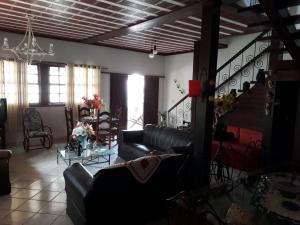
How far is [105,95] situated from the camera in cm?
725

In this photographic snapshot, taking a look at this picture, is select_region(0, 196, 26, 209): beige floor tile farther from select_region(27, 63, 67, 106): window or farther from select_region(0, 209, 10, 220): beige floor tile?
select_region(27, 63, 67, 106): window

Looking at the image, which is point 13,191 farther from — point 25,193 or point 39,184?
point 39,184

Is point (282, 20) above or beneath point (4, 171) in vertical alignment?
above

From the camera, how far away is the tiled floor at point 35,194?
8.73 feet

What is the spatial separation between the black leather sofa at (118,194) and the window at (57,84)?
4.20m

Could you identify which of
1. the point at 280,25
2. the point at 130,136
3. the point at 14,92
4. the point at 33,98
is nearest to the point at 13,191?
the point at 130,136

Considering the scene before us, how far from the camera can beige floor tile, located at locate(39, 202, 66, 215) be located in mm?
2795

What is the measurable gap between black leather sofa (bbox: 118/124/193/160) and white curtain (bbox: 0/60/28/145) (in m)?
2.70

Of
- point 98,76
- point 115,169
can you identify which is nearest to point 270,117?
point 115,169

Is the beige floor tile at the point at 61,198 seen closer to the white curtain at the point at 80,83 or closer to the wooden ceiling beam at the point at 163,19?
the wooden ceiling beam at the point at 163,19

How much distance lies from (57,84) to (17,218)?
428 centimetres

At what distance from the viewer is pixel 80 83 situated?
6508 millimetres

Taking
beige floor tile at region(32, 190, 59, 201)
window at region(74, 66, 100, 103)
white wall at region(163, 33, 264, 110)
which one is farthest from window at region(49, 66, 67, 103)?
white wall at region(163, 33, 264, 110)

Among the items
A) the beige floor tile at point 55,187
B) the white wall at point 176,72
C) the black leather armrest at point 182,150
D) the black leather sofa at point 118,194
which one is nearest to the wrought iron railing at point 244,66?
the white wall at point 176,72
